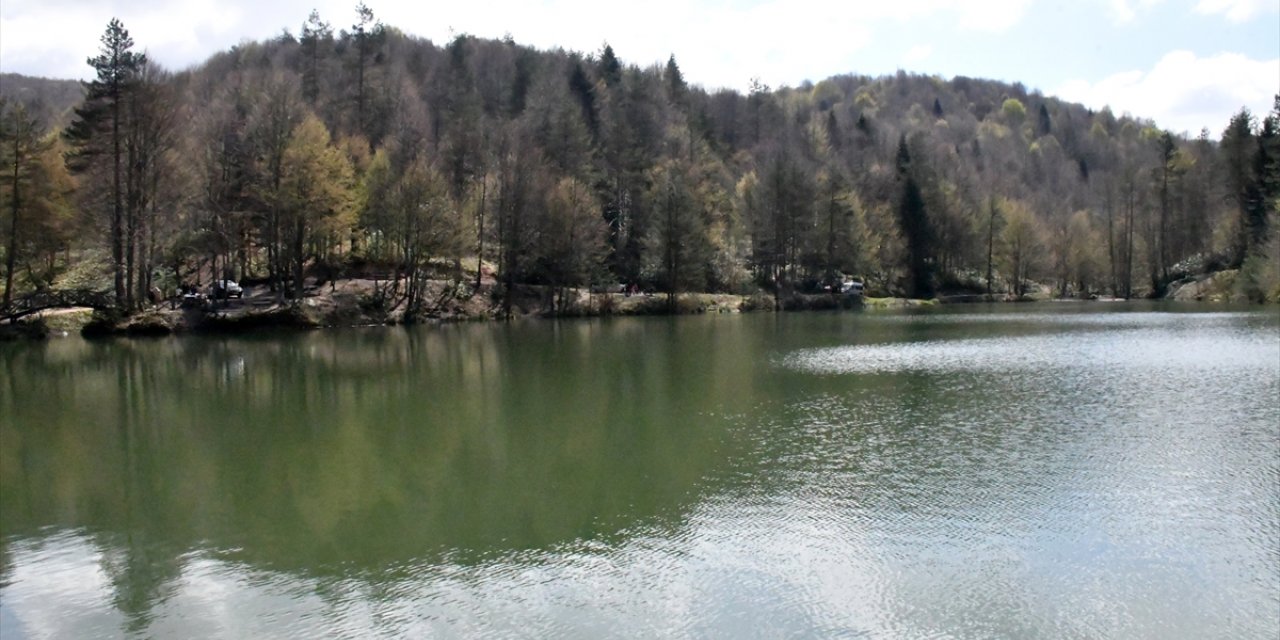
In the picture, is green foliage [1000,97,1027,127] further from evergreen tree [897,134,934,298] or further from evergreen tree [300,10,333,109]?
evergreen tree [300,10,333,109]

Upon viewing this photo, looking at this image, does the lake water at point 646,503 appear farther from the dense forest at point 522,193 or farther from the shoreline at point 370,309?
the dense forest at point 522,193

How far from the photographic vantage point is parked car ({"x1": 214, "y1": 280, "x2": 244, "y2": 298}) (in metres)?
44.8

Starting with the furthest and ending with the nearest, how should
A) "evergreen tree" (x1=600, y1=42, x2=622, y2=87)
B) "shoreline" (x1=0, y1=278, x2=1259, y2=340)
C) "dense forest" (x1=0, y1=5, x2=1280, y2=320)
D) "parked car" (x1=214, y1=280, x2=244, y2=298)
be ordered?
"evergreen tree" (x1=600, y1=42, x2=622, y2=87), "parked car" (x1=214, y1=280, x2=244, y2=298), "dense forest" (x1=0, y1=5, x2=1280, y2=320), "shoreline" (x1=0, y1=278, x2=1259, y2=340)

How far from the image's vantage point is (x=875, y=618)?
9211 mm

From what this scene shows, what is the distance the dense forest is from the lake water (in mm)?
18216

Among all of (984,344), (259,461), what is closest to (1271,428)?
(984,344)

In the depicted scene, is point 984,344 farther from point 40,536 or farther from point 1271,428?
point 40,536

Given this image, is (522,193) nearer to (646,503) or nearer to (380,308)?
(380,308)

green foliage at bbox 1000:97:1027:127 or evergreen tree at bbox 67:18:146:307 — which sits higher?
green foliage at bbox 1000:97:1027:127

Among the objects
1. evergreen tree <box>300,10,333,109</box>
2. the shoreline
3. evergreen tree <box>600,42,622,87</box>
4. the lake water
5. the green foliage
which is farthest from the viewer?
the green foliage

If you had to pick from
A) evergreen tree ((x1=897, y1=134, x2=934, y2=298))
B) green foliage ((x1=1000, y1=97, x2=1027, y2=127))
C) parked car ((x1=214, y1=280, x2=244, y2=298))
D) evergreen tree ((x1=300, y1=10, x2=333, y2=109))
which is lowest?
parked car ((x1=214, y1=280, x2=244, y2=298))

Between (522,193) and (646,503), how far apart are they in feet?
141

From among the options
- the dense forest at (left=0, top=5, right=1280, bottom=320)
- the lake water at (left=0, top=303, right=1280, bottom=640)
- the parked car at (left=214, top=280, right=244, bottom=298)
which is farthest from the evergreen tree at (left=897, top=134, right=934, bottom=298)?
the parked car at (left=214, top=280, right=244, bottom=298)

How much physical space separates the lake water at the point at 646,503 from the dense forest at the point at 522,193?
717 inches
